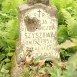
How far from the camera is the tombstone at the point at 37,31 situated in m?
3.69

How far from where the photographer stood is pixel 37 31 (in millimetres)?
3789

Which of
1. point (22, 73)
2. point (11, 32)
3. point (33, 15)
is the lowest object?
point (22, 73)

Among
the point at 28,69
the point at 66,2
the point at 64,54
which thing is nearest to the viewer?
the point at 28,69

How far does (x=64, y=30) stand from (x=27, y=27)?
3.61 feet

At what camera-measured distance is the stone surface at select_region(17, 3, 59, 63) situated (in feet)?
12.1

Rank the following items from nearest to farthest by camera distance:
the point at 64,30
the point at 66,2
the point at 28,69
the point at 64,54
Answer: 1. the point at 28,69
2. the point at 64,54
3. the point at 64,30
4. the point at 66,2

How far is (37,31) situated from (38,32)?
0.07 ft

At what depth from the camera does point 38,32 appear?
3795mm

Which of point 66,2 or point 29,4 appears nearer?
point 29,4

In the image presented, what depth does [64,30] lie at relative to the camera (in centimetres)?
467

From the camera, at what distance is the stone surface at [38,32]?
3.69m

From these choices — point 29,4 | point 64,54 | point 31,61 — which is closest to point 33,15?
point 29,4

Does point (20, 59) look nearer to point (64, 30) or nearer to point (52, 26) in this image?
point (52, 26)

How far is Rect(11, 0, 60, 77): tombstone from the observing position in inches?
145
